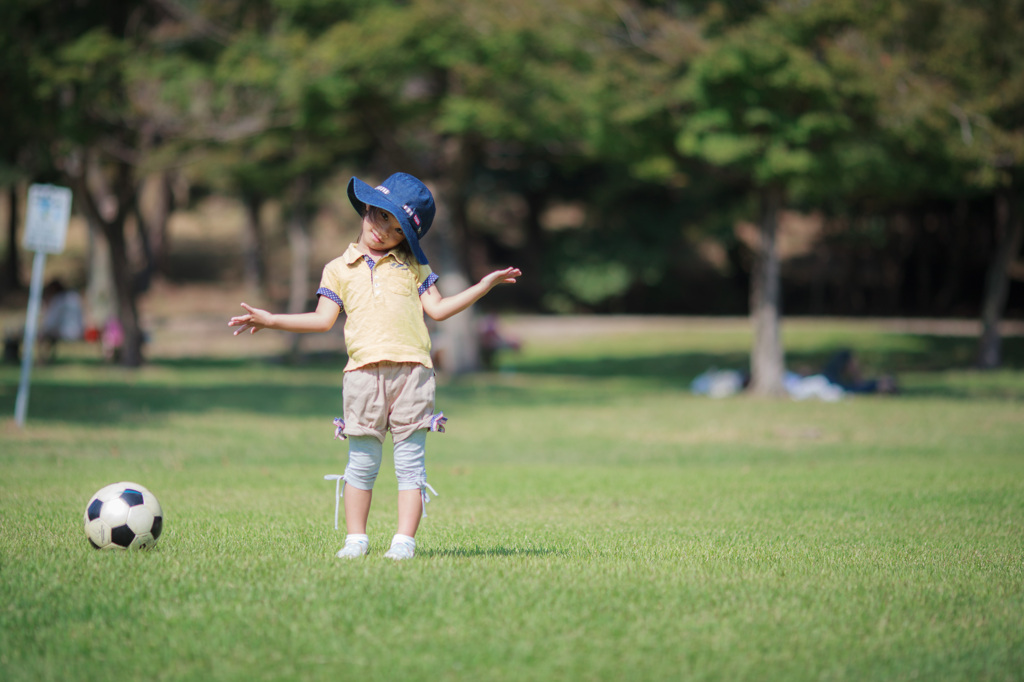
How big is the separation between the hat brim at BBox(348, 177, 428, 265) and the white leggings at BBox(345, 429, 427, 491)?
1.03 metres

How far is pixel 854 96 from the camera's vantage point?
18219 millimetres

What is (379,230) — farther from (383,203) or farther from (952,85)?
(952,85)

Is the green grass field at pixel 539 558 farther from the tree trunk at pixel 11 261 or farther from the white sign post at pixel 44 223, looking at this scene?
the tree trunk at pixel 11 261

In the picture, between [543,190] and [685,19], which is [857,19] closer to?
[685,19]

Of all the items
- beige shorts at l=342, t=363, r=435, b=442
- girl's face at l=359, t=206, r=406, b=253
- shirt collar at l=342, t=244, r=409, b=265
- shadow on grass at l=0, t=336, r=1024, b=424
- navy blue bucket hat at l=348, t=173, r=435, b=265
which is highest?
navy blue bucket hat at l=348, t=173, r=435, b=265

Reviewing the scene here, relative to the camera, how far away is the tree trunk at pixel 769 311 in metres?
20.9

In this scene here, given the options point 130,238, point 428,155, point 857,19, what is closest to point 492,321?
point 428,155

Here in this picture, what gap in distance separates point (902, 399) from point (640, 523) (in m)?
14.0

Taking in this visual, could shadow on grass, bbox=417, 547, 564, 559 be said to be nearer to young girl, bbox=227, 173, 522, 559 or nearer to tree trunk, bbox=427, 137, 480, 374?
young girl, bbox=227, 173, 522, 559

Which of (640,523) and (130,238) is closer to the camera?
(640,523)

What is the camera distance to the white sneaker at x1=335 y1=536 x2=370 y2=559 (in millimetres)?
5500

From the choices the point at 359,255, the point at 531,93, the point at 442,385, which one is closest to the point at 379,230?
the point at 359,255

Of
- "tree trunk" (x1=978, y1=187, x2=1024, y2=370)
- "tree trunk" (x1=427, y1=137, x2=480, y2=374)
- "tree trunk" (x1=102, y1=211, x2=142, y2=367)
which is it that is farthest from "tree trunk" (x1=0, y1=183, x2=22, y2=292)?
"tree trunk" (x1=978, y1=187, x2=1024, y2=370)

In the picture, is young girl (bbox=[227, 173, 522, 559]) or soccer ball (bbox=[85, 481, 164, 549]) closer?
young girl (bbox=[227, 173, 522, 559])
